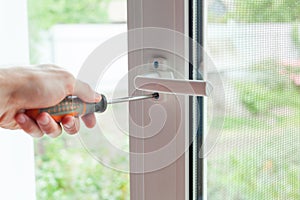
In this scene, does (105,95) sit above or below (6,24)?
below

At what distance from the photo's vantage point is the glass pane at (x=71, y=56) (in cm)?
103

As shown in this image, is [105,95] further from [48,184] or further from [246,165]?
[48,184]

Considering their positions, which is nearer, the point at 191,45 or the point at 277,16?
the point at 277,16

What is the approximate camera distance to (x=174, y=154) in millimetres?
708

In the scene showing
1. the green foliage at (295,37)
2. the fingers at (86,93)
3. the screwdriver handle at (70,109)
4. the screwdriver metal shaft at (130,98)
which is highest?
the green foliage at (295,37)

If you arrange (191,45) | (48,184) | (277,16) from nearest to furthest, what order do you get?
(277,16)
(191,45)
(48,184)

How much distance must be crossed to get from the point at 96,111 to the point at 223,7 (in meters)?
0.24

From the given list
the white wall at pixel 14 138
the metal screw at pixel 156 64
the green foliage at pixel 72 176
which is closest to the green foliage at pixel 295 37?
the metal screw at pixel 156 64

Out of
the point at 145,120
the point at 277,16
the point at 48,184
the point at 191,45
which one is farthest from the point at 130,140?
the point at 48,184

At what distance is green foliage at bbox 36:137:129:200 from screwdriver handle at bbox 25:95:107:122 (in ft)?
1.26

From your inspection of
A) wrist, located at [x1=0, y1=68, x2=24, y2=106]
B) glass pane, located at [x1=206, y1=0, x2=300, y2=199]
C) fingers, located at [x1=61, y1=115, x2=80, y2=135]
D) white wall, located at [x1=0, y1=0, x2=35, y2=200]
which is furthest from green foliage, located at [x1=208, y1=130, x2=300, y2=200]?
white wall, located at [x1=0, y1=0, x2=35, y2=200]

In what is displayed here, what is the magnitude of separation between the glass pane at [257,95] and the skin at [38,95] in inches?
7.9

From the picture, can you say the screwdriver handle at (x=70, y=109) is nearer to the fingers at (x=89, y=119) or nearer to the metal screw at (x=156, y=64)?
the fingers at (x=89, y=119)

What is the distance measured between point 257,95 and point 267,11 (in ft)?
0.38
